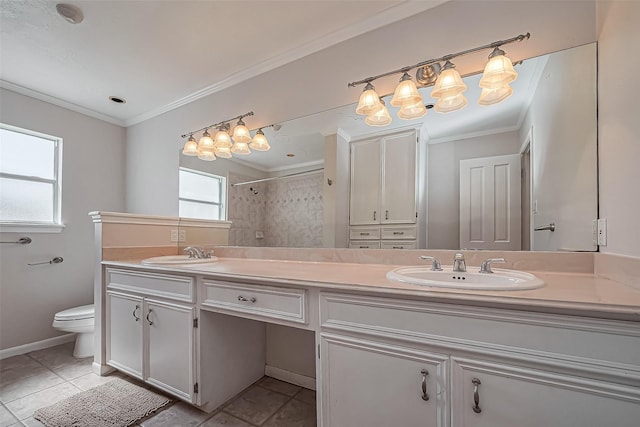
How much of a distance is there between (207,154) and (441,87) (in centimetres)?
189

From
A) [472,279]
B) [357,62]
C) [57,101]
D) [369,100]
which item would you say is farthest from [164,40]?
[472,279]

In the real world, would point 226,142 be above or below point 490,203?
above

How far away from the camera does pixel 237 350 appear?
1771mm

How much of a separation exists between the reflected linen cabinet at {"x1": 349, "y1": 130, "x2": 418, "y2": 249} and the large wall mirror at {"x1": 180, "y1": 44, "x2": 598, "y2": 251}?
0.16 ft

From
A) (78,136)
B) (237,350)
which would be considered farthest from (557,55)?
(78,136)

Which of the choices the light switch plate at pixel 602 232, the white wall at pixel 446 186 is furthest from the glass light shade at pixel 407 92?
the light switch plate at pixel 602 232

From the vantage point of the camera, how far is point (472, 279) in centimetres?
117

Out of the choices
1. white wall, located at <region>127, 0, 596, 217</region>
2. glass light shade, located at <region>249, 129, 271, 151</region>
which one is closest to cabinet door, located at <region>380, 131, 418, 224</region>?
white wall, located at <region>127, 0, 596, 217</region>

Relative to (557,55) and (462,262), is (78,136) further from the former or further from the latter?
(557,55)

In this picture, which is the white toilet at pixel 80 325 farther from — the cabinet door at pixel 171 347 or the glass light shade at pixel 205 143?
the glass light shade at pixel 205 143

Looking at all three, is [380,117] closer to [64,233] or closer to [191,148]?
[191,148]

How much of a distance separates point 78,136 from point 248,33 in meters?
2.32

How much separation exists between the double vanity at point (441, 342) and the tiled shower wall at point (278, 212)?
0.57 meters

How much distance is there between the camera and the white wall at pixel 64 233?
2393 millimetres
